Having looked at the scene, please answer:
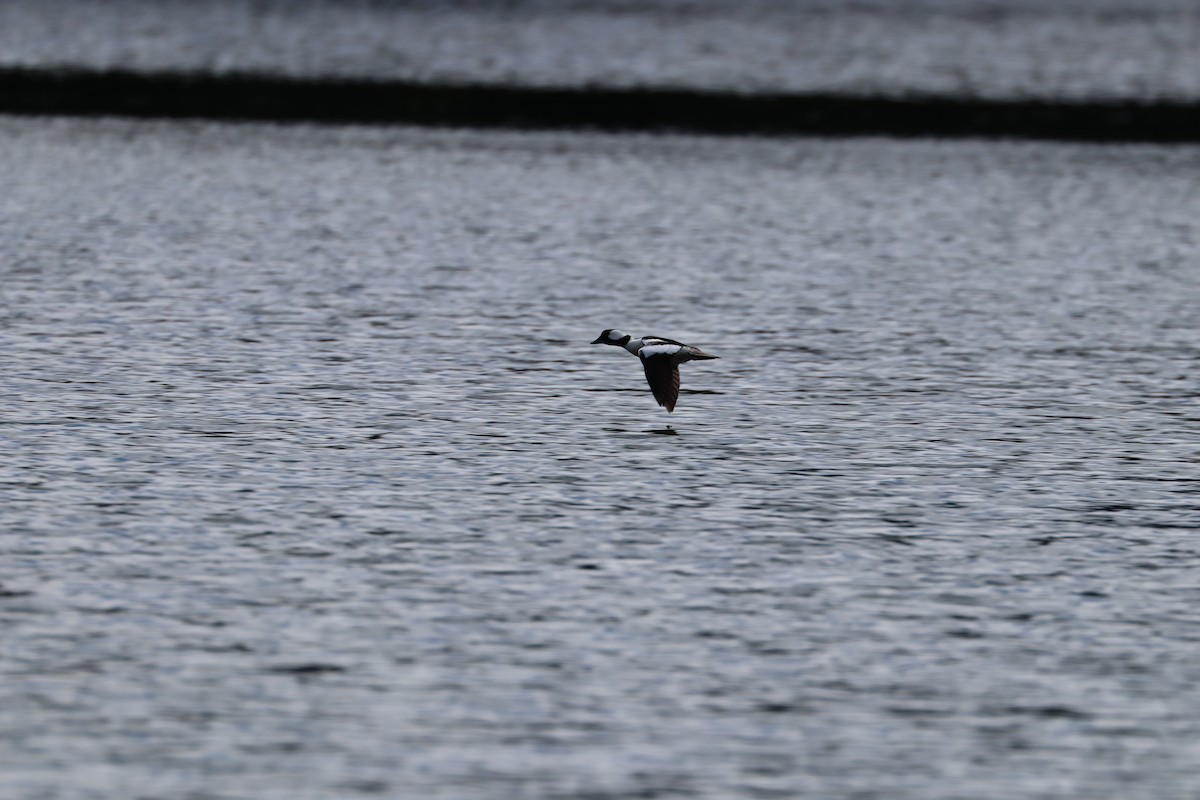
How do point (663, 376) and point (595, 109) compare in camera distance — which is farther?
point (595, 109)

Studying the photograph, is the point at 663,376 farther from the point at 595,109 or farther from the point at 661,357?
the point at 595,109

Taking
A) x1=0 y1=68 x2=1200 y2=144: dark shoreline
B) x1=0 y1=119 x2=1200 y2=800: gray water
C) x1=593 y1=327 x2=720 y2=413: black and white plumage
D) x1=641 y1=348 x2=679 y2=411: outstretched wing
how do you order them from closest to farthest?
x1=0 y1=119 x2=1200 y2=800: gray water, x1=593 y1=327 x2=720 y2=413: black and white plumage, x1=641 y1=348 x2=679 y2=411: outstretched wing, x1=0 y1=68 x2=1200 y2=144: dark shoreline

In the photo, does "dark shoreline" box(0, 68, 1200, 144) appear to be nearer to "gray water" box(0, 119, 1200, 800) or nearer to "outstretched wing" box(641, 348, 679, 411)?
"gray water" box(0, 119, 1200, 800)

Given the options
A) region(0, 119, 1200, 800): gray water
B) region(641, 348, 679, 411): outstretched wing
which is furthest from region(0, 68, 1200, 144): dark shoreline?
region(641, 348, 679, 411): outstretched wing

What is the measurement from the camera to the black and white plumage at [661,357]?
9.38 metres

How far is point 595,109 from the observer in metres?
24.0

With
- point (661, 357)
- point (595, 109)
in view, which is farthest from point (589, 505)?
point (595, 109)

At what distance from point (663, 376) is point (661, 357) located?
11 cm

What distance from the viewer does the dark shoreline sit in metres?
23.3

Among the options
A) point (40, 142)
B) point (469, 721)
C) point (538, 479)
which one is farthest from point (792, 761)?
point (40, 142)

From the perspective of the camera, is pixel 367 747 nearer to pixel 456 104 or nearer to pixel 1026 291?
pixel 1026 291

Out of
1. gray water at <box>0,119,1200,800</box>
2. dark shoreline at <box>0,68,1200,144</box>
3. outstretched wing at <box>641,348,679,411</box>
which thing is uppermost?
dark shoreline at <box>0,68,1200,144</box>

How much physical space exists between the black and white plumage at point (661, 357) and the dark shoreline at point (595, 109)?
13612 millimetres

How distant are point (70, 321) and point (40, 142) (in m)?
9.48
